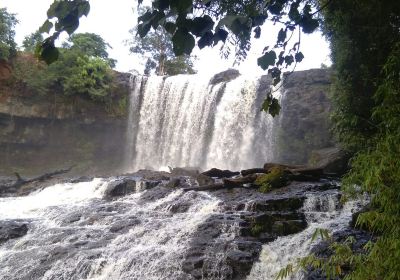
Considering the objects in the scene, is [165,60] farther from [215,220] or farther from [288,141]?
[215,220]

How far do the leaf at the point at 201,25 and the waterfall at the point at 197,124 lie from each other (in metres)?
16.8

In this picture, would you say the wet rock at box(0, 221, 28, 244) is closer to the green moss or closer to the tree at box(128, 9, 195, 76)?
the green moss

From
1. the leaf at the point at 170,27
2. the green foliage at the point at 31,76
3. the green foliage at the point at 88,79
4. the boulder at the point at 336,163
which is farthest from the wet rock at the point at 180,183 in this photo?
the green foliage at the point at 31,76

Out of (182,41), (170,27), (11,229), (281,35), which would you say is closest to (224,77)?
(11,229)

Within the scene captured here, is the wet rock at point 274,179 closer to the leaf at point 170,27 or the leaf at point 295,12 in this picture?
the leaf at point 295,12

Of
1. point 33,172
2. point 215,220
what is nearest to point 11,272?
point 215,220

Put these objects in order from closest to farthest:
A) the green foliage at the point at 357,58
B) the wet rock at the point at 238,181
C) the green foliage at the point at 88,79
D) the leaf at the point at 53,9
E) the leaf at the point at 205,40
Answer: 1. the leaf at the point at 53,9
2. the leaf at the point at 205,40
3. the green foliage at the point at 357,58
4. the wet rock at the point at 238,181
5. the green foliage at the point at 88,79

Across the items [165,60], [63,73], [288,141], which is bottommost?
[288,141]

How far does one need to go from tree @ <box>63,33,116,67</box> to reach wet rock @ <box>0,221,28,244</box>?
19802 millimetres

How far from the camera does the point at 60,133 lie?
23.4 m

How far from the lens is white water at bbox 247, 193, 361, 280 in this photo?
624 centimetres

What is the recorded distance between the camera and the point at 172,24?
6.41ft

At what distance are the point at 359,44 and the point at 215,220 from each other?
210 inches

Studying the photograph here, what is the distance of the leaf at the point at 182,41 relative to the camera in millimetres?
1843
